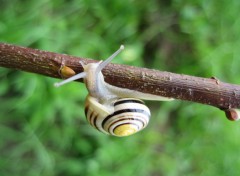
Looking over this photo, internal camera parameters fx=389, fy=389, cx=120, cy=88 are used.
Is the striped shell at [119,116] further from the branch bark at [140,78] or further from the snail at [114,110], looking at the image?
the branch bark at [140,78]

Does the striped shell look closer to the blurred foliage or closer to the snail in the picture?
the snail

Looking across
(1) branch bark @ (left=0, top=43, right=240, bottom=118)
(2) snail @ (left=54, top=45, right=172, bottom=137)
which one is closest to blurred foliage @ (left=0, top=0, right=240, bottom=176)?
(2) snail @ (left=54, top=45, right=172, bottom=137)

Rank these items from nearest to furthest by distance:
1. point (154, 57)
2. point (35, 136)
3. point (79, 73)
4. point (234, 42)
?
point (79, 73)
point (35, 136)
point (234, 42)
point (154, 57)

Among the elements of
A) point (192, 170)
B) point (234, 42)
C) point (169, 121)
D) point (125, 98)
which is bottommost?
point (192, 170)

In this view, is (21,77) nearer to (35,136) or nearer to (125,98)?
(35,136)

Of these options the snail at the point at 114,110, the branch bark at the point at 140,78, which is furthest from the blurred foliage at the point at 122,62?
the branch bark at the point at 140,78

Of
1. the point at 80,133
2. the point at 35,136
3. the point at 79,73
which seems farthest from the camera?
the point at 80,133

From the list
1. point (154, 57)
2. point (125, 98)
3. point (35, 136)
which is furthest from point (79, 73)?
point (154, 57)
